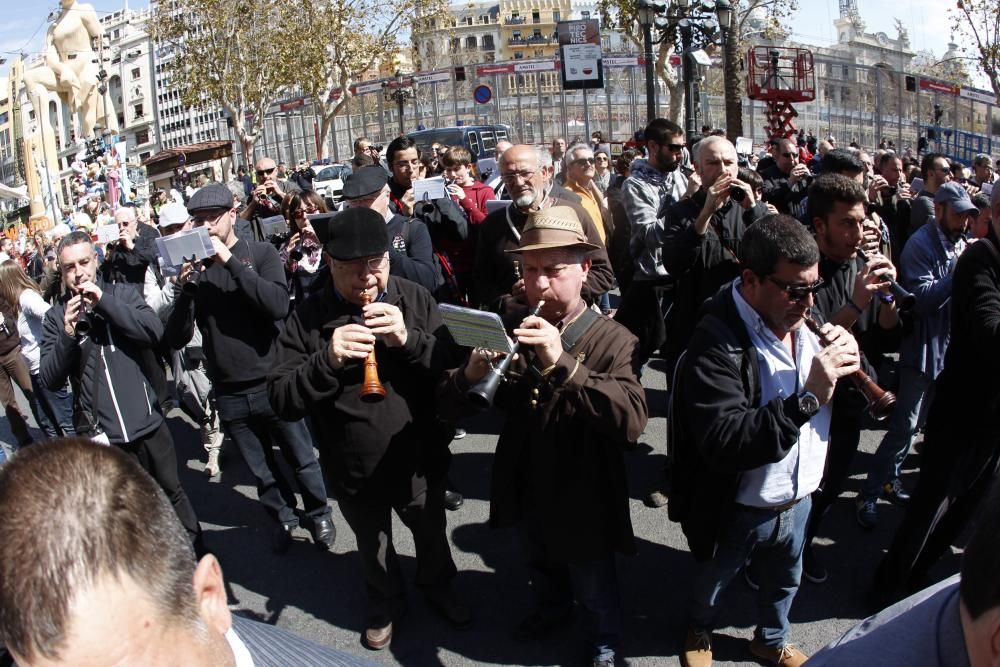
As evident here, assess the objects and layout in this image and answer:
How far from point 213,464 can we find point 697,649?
13.2 feet

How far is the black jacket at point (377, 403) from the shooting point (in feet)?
11.0

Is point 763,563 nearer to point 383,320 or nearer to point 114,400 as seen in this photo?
point 383,320

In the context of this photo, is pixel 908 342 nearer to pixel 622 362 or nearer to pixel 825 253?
pixel 825 253

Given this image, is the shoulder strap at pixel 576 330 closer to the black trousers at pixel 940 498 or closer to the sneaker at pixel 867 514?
the black trousers at pixel 940 498

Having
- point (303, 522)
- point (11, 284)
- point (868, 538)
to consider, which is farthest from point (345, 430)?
point (11, 284)

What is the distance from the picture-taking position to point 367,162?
8641 millimetres

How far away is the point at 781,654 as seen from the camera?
→ 327 cm

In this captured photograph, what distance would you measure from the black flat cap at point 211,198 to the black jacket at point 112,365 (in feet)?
2.06

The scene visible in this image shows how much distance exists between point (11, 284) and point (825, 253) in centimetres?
540

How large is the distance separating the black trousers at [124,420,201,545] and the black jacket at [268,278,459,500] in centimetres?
119

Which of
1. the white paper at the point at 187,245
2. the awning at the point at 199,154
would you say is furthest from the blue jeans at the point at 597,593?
the awning at the point at 199,154

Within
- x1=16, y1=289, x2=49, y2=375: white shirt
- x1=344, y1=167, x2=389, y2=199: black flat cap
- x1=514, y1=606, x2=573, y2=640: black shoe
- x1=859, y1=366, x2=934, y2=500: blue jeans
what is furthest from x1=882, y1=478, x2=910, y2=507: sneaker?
x1=16, y1=289, x2=49, y2=375: white shirt

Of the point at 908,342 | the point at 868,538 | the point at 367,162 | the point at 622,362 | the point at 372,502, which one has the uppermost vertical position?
the point at 367,162

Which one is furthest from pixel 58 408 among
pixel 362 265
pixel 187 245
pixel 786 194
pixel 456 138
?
pixel 456 138
